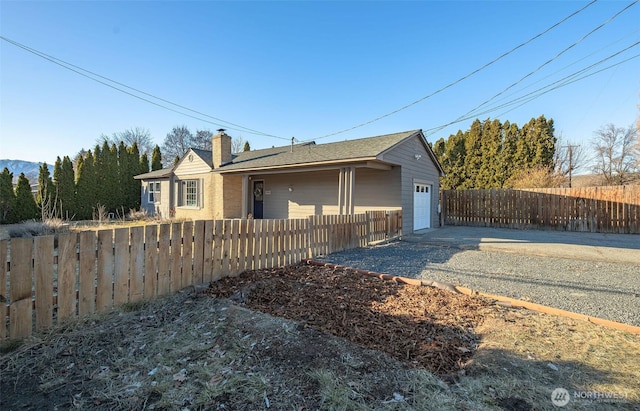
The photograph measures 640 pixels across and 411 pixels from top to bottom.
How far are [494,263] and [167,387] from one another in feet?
21.7

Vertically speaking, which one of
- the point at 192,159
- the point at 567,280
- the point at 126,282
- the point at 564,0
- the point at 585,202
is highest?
the point at 564,0

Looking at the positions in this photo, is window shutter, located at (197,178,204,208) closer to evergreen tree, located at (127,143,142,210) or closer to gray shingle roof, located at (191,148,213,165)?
gray shingle roof, located at (191,148,213,165)

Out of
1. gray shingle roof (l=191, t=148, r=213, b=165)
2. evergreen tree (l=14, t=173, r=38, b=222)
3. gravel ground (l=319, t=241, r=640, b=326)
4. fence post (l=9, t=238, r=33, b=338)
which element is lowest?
gravel ground (l=319, t=241, r=640, b=326)

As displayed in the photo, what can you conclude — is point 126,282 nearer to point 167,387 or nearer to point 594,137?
point 167,387

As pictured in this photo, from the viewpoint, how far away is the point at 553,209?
12742 millimetres

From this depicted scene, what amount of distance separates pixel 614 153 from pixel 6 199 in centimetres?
4237

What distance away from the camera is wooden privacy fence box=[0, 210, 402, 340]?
264 cm

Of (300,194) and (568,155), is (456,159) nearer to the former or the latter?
(568,155)

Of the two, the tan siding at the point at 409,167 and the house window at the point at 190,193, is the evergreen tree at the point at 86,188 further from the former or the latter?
the tan siding at the point at 409,167

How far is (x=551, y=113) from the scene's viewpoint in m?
19.4

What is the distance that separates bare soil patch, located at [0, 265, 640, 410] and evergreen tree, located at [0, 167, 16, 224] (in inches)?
733

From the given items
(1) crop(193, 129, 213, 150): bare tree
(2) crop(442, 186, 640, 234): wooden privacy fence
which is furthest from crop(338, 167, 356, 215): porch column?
(1) crop(193, 129, 213, 150): bare tree

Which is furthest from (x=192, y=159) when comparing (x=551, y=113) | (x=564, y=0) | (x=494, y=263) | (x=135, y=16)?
(x=551, y=113)

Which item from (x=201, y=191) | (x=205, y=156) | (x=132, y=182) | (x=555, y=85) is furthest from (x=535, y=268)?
(x=132, y=182)
